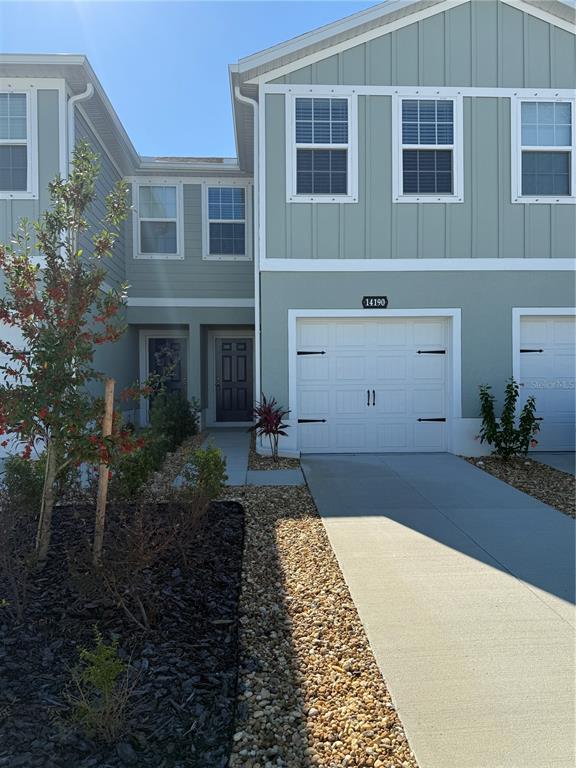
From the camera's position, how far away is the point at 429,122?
934 cm

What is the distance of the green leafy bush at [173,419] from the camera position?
9.67 metres

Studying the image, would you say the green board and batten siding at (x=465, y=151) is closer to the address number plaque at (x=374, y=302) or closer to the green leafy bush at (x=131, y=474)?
the address number plaque at (x=374, y=302)

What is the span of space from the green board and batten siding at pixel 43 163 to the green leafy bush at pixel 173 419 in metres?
3.40

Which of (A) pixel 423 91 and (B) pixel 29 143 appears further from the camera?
(A) pixel 423 91

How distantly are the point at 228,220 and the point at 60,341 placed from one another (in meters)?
9.41

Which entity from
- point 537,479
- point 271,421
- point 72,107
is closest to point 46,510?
point 271,421

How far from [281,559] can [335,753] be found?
2.34m

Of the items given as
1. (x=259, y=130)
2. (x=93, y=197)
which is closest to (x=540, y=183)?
(x=259, y=130)

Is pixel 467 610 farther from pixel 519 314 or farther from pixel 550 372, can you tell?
pixel 550 372

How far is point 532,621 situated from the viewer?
3766 millimetres

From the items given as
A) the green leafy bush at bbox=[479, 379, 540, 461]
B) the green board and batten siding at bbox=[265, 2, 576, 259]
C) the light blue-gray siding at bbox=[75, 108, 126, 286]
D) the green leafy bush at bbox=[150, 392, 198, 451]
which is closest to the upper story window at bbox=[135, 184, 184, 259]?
the light blue-gray siding at bbox=[75, 108, 126, 286]

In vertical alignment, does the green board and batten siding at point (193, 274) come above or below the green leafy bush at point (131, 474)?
above

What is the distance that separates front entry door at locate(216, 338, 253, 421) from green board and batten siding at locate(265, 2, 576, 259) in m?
4.83

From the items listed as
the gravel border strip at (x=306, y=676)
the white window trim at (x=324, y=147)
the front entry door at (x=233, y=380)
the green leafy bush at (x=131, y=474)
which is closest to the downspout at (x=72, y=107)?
the white window trim at (x=324, y=147)
